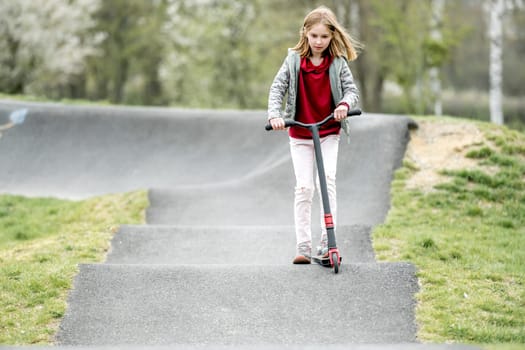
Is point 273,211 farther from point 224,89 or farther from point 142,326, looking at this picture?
point 224,89

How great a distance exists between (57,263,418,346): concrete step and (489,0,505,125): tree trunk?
15.5m

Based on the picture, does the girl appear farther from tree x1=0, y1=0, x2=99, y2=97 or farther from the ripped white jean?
tree x1=0, y1=0, x2=99, y2=97

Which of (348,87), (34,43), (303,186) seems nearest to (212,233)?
(303,186)

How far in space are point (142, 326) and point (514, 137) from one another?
745 centimetres

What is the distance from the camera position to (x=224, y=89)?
31.3 m

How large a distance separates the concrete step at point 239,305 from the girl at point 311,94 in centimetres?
56

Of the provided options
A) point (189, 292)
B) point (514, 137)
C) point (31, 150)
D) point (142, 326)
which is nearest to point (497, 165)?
point (514, 137)

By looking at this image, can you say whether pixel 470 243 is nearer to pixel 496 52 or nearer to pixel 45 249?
pixel 45 249

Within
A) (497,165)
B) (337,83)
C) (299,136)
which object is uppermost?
(337,83)

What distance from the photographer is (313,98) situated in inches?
234

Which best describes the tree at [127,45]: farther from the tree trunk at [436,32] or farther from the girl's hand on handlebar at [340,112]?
the girl's hand on handlebar at [340,112]

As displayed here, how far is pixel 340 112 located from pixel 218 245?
9.07 ft

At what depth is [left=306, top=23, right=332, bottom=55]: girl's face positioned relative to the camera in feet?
18.7

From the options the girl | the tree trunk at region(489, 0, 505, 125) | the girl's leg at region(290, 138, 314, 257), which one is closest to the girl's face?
the girl
